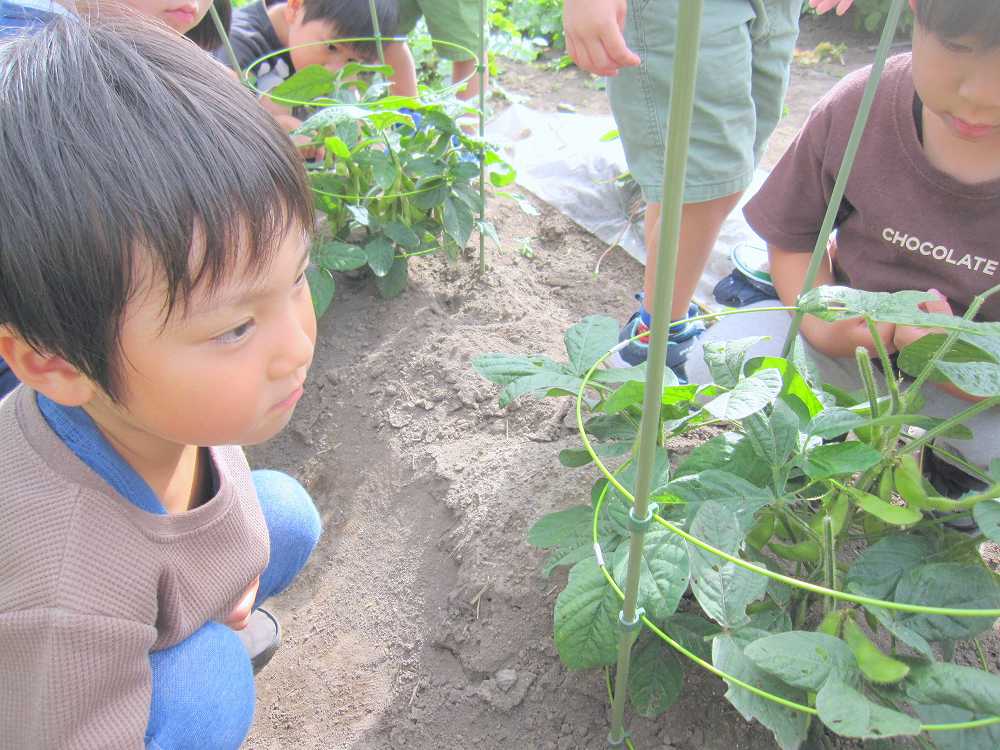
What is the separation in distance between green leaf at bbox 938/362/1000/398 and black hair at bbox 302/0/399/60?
183 cm

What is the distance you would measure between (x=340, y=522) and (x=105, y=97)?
0.98 metres

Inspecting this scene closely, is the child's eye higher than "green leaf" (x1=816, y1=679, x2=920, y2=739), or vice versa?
the child's eye

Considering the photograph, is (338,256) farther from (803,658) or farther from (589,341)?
(803,658)

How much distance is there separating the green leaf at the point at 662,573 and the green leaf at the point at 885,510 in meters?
0.20

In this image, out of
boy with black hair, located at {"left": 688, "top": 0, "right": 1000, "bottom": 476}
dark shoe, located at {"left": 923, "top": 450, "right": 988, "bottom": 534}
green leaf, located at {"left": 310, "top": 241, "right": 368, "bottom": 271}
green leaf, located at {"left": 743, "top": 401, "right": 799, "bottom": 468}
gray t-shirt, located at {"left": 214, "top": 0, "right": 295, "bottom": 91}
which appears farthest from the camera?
gray t-shirt, located at {"left": 214, "top": 0, "right": 295, "bottom": 91}

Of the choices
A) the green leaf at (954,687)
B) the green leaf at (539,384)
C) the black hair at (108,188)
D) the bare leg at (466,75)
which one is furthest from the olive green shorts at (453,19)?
the green leaf at (954,687)

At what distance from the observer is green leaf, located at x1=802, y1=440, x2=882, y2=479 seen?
0.84 meters

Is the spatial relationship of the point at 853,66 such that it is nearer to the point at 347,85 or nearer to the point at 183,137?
the point at 347,85

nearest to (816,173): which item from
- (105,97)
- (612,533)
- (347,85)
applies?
(612,533)

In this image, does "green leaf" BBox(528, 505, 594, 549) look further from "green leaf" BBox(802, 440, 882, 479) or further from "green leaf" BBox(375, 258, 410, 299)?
"green leaf" BBox(375, 258, 410, 299)

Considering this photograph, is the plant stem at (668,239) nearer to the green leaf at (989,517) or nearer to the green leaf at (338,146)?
the green leaf at (989,517)

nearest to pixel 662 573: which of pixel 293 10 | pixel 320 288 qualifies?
pixel 320 288

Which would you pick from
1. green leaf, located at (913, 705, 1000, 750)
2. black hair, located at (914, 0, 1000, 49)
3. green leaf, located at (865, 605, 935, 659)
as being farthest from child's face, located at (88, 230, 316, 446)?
black hair, located at (914, 0, 1000, 49)

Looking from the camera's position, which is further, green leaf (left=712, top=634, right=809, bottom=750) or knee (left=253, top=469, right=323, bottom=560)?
knee (left=253, top=469, right=323, bottom=560)
